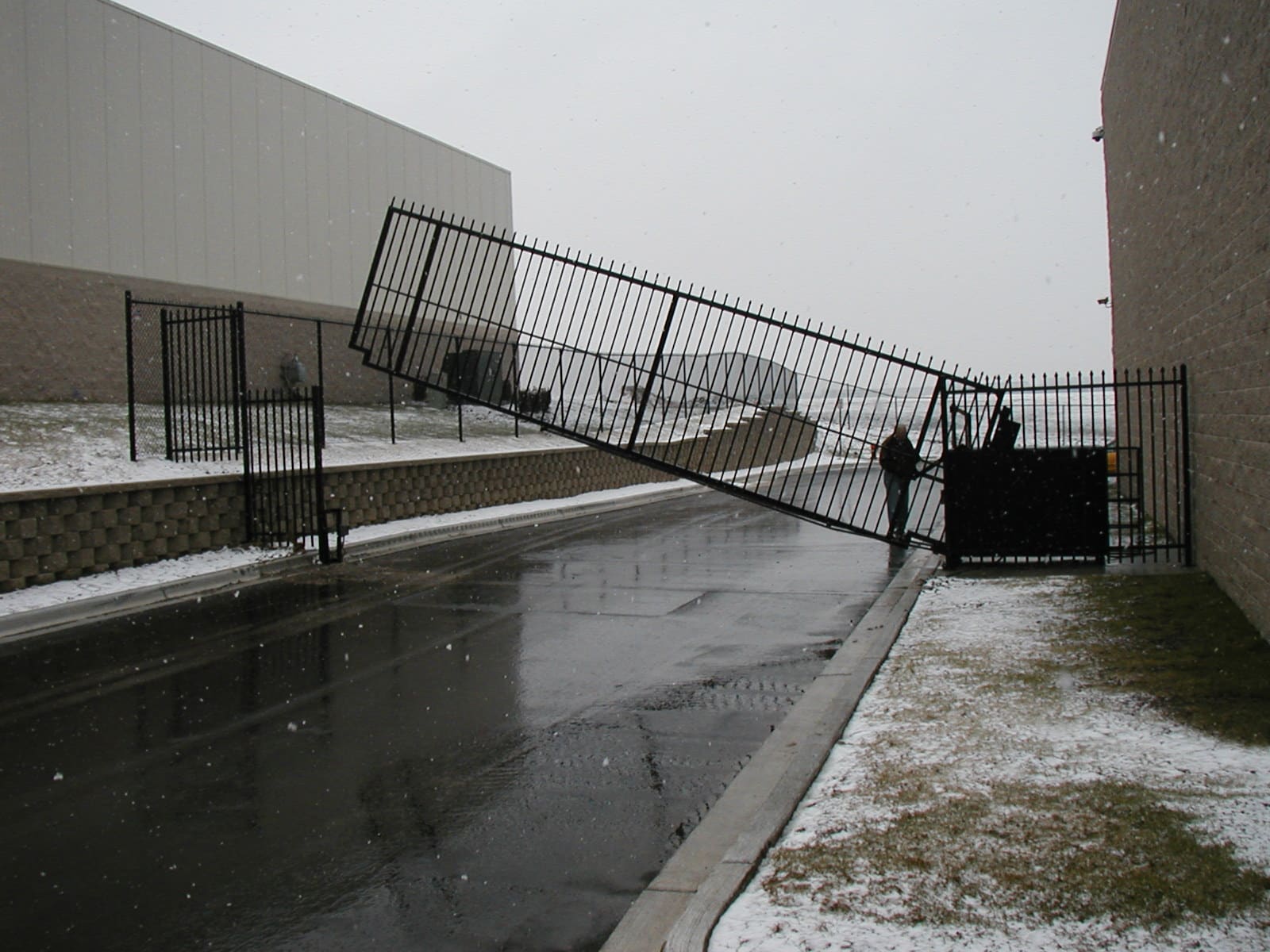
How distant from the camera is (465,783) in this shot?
5555 mm

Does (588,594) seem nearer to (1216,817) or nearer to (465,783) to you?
(465,783)

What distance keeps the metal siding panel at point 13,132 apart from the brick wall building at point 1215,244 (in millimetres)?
15623

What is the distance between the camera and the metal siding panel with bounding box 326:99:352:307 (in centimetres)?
2430

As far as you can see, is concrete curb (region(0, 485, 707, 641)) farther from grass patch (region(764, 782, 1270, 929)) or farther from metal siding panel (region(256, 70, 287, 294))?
grass patch (region(764, 782, 1270, 929))

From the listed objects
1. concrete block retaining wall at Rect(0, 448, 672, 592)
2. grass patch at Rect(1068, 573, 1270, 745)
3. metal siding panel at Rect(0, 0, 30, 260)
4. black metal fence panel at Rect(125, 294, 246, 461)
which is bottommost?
grass patch at Rect(1068, 573, 1270, 745)

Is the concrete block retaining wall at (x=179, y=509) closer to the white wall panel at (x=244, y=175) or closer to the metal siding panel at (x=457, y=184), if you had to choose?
the white wall panel at (x=244, y=175)

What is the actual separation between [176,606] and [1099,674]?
27.7ft

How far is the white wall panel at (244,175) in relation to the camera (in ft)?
70.1

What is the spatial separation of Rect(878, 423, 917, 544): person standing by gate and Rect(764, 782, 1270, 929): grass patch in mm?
6700

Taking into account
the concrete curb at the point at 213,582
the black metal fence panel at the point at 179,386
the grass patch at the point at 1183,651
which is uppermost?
the black metal fence panel at the point at 179,386

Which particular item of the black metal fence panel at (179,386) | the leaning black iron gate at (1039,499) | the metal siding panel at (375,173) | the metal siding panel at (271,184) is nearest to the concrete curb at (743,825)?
the leaning black iron gate at (1039,499)

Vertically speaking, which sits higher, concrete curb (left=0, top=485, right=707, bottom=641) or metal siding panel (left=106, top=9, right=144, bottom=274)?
metal siding panel (left=106, top=9, right=144, bottom=274)


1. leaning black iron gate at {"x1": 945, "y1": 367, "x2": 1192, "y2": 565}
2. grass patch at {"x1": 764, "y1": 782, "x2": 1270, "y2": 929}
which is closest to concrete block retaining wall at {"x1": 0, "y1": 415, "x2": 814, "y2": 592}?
leaning black iron gate at {"x1": 945, "y1": 367, "x2": 1192, "y2": 565}

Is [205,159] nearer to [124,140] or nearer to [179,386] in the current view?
[124,140]
